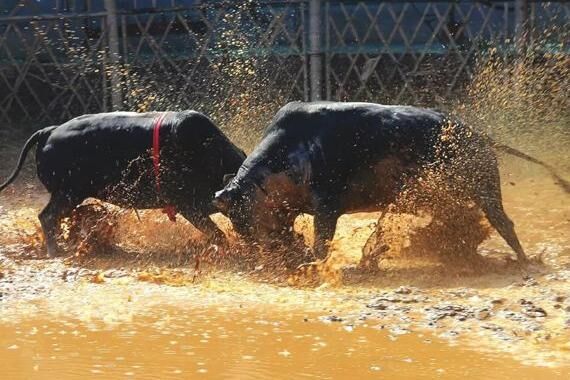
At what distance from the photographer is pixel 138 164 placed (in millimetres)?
6449

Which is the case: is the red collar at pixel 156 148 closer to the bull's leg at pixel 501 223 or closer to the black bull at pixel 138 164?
the black bull at pixel 138 164

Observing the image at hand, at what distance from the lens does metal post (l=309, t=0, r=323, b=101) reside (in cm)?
939

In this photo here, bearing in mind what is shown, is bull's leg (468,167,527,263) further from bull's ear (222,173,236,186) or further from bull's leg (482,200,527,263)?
bull's ear (222,173,236,186)

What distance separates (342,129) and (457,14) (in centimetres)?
430

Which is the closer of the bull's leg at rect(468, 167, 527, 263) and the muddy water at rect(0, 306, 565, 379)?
the muddy water at rect(0, 306, 565, 379)

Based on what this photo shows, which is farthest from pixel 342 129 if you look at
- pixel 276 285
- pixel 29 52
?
pixel 29 52

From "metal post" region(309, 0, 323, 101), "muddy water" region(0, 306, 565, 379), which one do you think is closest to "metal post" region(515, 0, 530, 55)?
"metal post" region(309, 0, 323, 101)

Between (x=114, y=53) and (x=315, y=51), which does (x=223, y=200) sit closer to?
(x=315, y=51)

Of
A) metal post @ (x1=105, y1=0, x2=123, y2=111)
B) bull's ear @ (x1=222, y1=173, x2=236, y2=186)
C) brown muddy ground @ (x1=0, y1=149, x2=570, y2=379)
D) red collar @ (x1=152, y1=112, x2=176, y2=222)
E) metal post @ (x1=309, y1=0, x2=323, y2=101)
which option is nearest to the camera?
brown muddy ground @ (x1=0, y1=149, x2=570, y2=379)

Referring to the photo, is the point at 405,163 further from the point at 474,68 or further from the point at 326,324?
the point at 474,68

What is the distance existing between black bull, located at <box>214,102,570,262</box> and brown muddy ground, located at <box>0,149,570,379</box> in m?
0.32

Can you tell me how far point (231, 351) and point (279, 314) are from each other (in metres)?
0.65

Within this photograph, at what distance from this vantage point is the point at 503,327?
4316 mm

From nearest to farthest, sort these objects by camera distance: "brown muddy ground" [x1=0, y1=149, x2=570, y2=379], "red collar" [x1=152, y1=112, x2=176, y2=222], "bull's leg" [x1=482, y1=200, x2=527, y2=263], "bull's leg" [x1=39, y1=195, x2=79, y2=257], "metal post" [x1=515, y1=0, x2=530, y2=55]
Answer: "brown muddy ground" [x1=0, y1=149, x2=570, y2=379] → "bull's leg" [x1=482, y1=200, x2=527, y2=263] → "red collar" [x1=152, y1=112, x2=176, y2=222] → "bull's leg" [x1=39, y1=195, x2=79, y2=257] → "metal post" [x1=515, y1=0, x2=530, y2=55]
